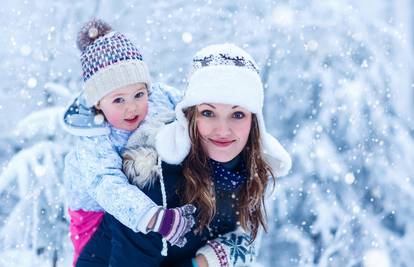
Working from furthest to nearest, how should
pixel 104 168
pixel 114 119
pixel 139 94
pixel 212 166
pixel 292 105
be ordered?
1. pixel 292 105
2. pixel 139 94
3. pixel 114 119
4. pixel 104 168
5. pixel 212 166

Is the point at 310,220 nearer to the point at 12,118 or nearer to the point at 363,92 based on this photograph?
the point at 363,92

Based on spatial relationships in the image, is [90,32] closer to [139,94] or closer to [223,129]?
[139,94]

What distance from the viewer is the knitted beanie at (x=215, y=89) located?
2045 mm

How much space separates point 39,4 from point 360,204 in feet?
21.7

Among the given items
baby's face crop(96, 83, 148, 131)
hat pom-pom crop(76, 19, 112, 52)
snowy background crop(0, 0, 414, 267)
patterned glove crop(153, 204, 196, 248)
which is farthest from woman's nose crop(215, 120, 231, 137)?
snowy background crop(0, 0, 414, 267)

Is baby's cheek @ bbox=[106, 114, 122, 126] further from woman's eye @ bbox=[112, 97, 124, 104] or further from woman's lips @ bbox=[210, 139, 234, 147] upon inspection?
woman's lips @ bbox=[210, 139, 234, 147]

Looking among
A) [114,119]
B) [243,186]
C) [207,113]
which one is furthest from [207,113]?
[114,119]

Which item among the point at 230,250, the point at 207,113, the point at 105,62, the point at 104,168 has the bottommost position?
the point at 230,250

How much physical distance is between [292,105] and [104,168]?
8710 millimetres

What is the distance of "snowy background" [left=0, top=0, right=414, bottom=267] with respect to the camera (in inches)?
382

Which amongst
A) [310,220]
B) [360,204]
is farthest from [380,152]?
[310,220]

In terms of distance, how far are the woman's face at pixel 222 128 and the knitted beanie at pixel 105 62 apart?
608mm

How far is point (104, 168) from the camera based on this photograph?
2.28 metres

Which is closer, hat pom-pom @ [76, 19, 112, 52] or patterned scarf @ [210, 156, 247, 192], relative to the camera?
patterned scarf @ [210, 156, 247, 192]
